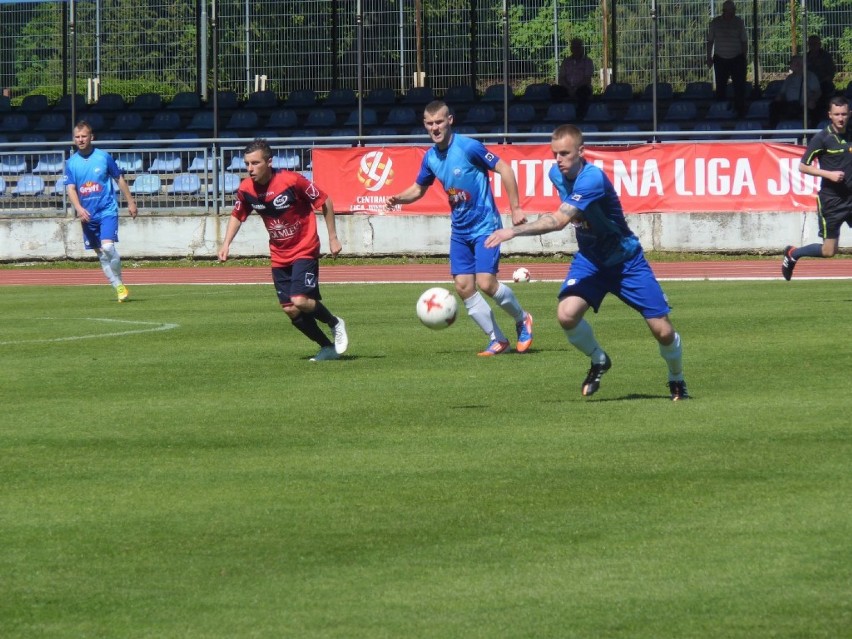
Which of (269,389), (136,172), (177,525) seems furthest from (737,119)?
(177,525)

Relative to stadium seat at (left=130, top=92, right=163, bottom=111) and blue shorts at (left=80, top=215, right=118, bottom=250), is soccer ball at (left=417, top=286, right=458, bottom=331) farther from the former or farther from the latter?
stadium seat at (left=130, top=92, right=163, bottom=111)

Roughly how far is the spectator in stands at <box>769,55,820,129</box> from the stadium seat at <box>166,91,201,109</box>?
14086mm

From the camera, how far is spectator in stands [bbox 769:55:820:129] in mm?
29766

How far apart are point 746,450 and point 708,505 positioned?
137cm

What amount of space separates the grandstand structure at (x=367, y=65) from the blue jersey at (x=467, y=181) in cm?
1756

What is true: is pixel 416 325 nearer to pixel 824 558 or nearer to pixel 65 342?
pixel 65 342

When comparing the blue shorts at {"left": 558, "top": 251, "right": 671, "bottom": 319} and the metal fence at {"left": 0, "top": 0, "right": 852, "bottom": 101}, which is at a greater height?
the metal fence at {"left": 0, "top": 0, "right": 852, "bottom": 101}

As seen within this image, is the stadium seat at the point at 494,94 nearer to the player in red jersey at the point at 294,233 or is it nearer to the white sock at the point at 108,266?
the white sock at the point at 108,266

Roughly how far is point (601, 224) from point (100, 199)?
11456 millimetres

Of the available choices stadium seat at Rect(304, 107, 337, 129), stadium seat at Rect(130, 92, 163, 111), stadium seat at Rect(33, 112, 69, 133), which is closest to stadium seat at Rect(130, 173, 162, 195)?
stadium seat at Rect(304, 107, 337, 129)

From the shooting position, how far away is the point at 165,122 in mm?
35062

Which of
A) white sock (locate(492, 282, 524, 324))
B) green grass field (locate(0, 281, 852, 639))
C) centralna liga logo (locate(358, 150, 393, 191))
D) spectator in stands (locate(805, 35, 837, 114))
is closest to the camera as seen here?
green grass field (locate(0, 281, 852, 639))

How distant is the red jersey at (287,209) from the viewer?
13.1m

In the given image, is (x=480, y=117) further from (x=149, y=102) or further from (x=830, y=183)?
(x=830, y=183)
